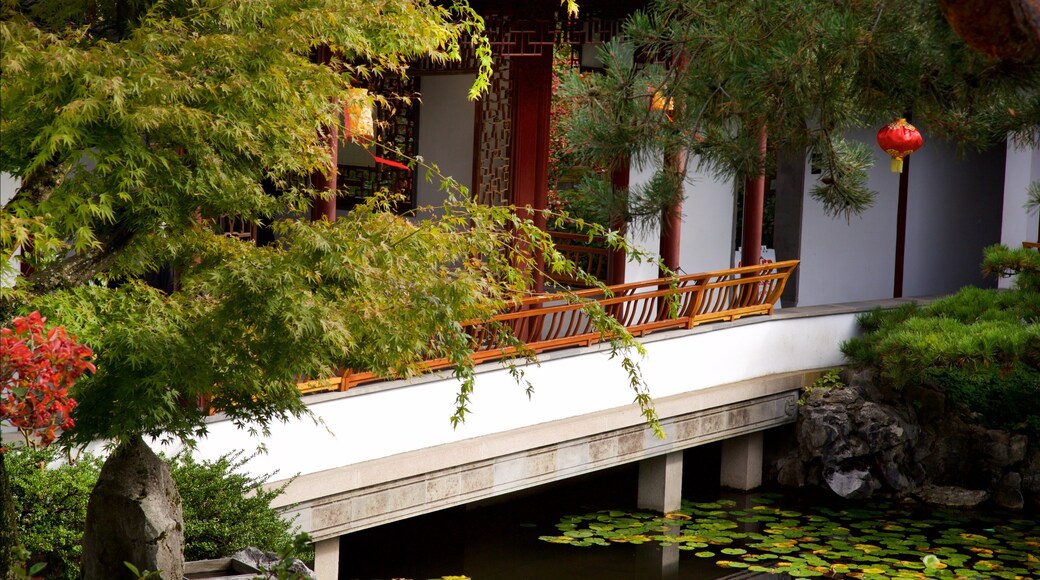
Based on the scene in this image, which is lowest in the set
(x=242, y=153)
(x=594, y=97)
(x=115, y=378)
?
(x=115, y=378)

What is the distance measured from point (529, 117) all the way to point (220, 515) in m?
4.23

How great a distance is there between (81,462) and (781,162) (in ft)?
30.9

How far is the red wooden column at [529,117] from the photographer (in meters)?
8.55

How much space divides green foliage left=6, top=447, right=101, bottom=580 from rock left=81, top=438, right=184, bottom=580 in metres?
0.56

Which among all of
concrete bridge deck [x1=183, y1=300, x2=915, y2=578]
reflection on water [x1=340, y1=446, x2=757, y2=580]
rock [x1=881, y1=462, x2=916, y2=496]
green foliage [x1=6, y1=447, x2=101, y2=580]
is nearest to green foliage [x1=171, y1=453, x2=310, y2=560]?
green foliage [x1=6, y1=447, x2=101, y2=580]

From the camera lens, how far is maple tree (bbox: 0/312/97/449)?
2.86 m

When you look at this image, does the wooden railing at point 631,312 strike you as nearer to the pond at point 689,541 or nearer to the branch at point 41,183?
the pond at point 689,541

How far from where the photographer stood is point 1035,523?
9.68 metres

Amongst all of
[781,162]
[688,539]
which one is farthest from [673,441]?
[781,162]

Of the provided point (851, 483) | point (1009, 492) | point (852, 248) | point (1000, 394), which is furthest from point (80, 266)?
point (852, 248)

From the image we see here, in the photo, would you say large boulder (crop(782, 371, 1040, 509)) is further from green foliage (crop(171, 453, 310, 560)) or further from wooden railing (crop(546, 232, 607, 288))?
green foliage (crop(171, 453, 310, 560))

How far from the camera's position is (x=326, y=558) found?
22.0 feet

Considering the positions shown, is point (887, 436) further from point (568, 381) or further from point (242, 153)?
point (242, 153)

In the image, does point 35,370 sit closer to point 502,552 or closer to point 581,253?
point 502,552
